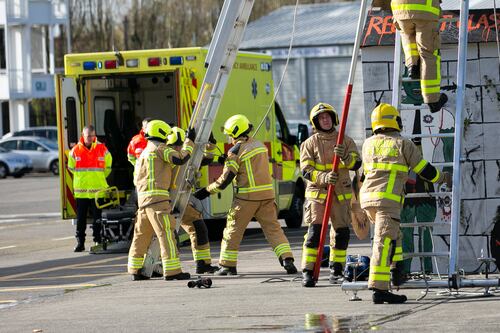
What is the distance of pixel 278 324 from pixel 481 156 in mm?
3189

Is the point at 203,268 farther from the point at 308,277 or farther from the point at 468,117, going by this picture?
the point at 468,117

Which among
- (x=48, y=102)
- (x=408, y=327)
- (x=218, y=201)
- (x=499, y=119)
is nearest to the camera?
(x=408, y=327)

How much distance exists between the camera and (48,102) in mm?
66875

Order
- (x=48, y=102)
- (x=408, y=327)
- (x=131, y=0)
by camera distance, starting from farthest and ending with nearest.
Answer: (x=131, y=0), (x=48, y=102), (x=408, y=327)

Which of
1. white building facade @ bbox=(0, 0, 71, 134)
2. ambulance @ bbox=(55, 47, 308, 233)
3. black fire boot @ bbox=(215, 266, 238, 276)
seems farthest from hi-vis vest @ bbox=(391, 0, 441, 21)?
white building facade @ bbox=(0, 0, 71, 134)

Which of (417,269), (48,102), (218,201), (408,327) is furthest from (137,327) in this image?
(48,102)

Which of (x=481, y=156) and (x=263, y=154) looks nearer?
(x=481, y=156)

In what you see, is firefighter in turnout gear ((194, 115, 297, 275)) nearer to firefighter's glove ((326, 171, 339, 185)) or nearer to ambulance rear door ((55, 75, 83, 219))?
firefighter's glove ((326, 171, 339, 185))

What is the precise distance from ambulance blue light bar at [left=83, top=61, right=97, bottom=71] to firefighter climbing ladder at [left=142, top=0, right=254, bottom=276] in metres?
4.63

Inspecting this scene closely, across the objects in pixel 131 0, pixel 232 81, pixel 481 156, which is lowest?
pixel 481 156

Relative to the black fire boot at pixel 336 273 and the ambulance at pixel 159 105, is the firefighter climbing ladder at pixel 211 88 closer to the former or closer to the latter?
the black fire boot at pixel 336 273

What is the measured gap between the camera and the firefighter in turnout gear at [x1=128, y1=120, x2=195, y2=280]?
1379cm

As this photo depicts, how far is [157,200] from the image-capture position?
1387 cm

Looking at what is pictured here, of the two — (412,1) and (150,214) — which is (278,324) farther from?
(150,214)
